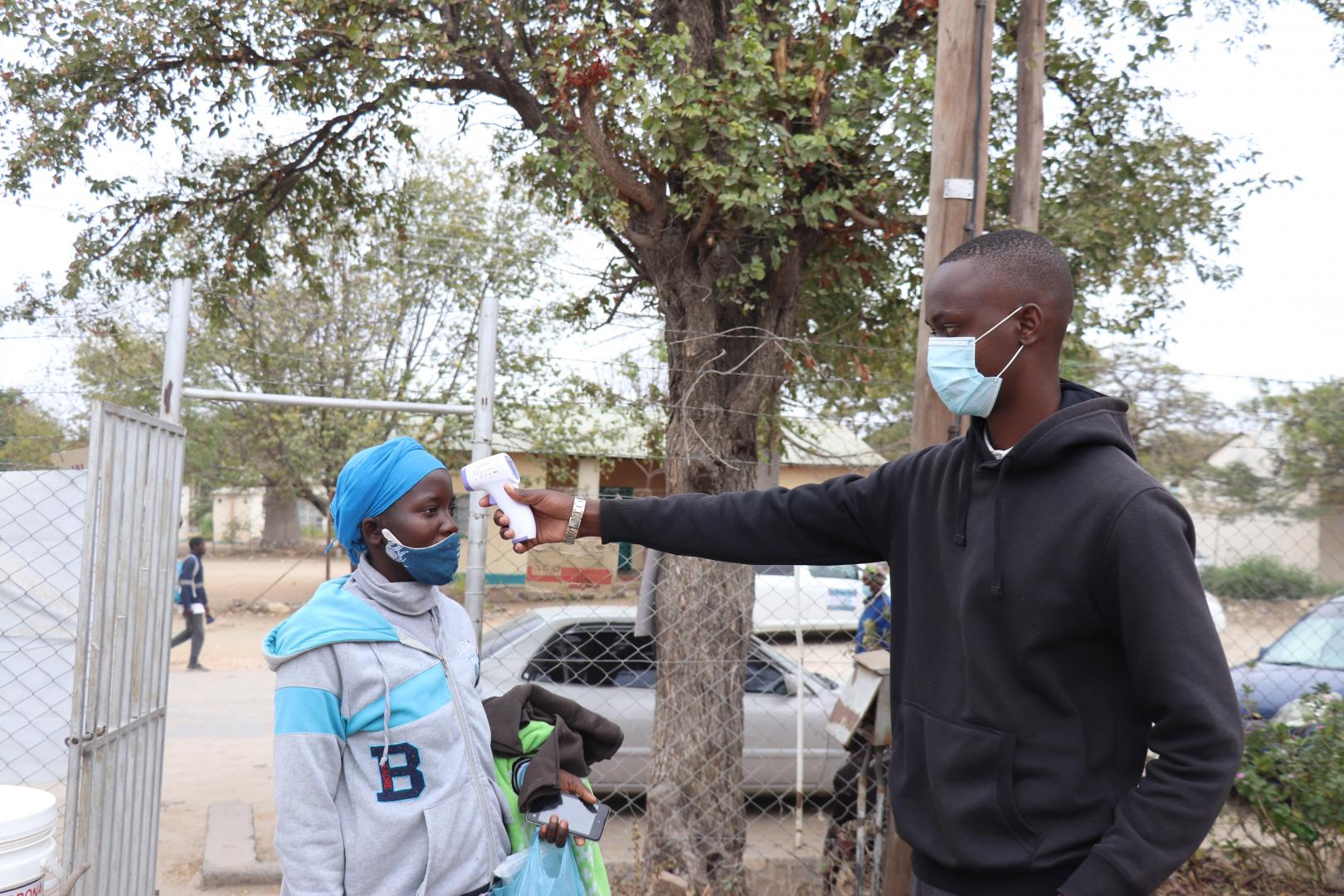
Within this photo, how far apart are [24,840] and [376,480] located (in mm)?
1232

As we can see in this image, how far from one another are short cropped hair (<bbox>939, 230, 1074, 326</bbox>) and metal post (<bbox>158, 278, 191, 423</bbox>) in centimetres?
300

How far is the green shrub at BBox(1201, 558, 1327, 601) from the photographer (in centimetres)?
632

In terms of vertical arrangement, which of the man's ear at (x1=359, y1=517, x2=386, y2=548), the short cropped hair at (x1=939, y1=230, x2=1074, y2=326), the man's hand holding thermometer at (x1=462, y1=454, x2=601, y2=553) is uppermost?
the short cropped hair at (x1=939, y1=230, x2=1074, y2=326)

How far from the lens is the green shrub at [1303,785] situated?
4.90 m

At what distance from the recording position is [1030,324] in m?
2.11

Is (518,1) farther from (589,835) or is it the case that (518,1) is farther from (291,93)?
(589,835)

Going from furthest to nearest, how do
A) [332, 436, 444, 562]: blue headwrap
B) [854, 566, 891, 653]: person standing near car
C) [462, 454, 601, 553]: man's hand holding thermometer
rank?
[854, 566, 891, 653]: person standing near car < [462, 454, 601, 553]: man's hand holding thermometer < [332, 436, 444, 562]: blue headwrap

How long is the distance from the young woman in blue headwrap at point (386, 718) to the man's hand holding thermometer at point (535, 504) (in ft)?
0.39

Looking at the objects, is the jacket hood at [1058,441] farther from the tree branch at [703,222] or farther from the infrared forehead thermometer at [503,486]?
the tree branch at [703,222]

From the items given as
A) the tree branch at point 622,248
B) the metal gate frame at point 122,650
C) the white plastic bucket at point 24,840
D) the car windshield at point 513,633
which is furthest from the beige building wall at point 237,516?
the white plastic bucket at point 24,840

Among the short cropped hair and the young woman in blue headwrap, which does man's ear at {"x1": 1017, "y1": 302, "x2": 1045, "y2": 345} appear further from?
the young woman in blue headwrap

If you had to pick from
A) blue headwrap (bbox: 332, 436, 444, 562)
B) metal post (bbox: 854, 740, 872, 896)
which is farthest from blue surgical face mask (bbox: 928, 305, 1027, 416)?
metal post (bbox: 854, 740, 872, 896)

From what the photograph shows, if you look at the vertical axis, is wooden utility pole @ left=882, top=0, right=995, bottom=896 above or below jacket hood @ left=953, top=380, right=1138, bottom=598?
above

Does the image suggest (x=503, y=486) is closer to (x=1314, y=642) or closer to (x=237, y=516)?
(x=1314, y=642)
